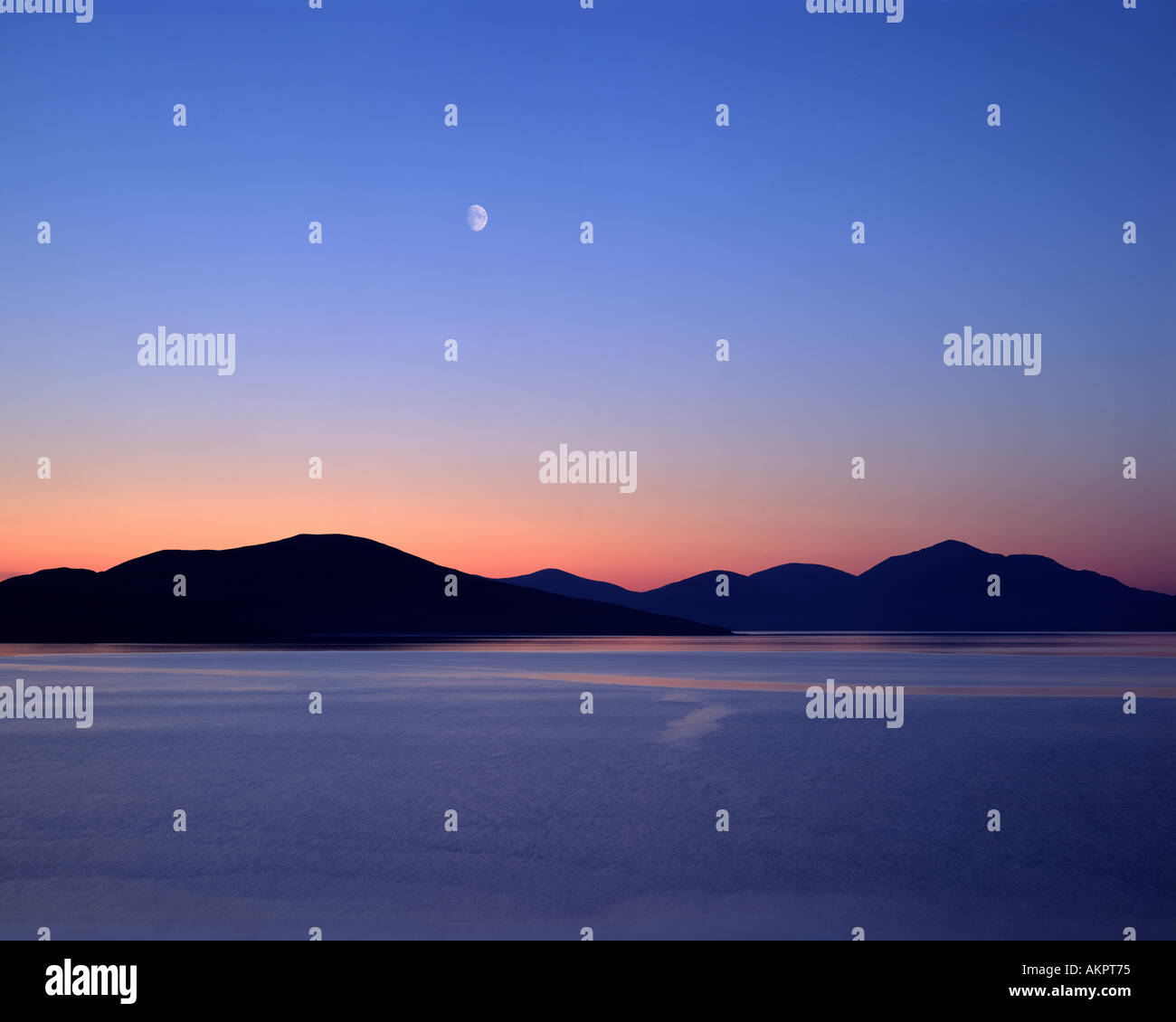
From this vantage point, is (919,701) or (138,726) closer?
(138,726)

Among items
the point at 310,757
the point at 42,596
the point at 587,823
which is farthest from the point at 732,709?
the point at 42,596

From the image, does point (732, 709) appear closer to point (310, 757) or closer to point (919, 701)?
point (919, 701)

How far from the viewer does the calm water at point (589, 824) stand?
9344 mm

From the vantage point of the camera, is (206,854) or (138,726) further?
(138,726)

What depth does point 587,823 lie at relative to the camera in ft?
42.7

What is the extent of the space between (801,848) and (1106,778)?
25.0 ft

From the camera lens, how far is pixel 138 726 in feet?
76.2

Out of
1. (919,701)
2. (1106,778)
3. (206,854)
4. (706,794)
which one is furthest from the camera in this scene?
(919,701)

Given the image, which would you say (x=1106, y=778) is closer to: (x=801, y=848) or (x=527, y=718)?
(x=801, y=848)

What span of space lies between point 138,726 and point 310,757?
23.9 feet

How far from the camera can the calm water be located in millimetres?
9344

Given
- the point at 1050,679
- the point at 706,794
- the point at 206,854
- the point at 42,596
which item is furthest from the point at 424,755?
the point at 42,596

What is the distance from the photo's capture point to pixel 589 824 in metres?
13.0
